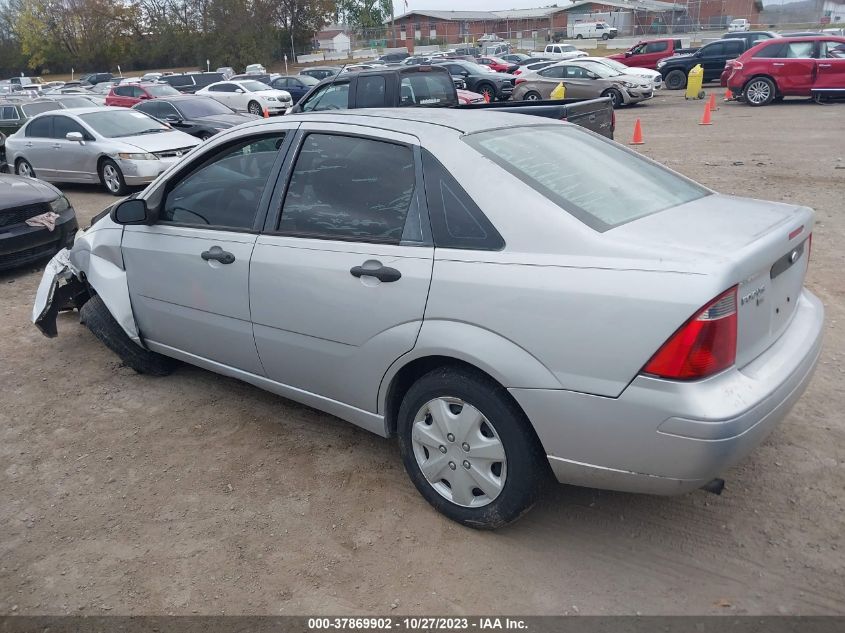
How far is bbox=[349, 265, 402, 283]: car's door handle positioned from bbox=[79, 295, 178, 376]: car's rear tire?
2.24 m

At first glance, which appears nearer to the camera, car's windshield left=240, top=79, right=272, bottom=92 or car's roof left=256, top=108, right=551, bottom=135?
car's roof left=256, top=108, right=551, bottom=135

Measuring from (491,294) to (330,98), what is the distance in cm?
945

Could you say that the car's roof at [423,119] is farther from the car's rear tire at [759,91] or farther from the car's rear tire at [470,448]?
the car's rear tire at [759,91]

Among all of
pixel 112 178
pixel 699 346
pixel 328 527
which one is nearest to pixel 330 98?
pixel 112 178

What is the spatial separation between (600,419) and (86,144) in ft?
38.6

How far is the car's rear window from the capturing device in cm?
288

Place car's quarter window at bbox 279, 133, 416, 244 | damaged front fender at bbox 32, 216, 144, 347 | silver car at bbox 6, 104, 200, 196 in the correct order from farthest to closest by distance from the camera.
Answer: silver car at bbox 6, 104, 200, 196, damaged front fender at bbox 32, 216, 144, 347, car's quarter window at bbox 279, 133, 416, 244

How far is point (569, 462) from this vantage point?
266cm

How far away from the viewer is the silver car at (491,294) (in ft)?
7.95

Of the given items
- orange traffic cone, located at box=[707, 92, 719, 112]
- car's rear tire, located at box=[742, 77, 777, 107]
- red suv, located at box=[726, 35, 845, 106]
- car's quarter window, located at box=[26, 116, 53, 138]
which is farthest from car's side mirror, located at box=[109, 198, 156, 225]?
car's rear tire, located at box=[742, 77, 777, 107]

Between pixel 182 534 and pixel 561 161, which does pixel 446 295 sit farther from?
pixel 182 534

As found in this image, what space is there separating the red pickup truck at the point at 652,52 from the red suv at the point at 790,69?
37.9 feet

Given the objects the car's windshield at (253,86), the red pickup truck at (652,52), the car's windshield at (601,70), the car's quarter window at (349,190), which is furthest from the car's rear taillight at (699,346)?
the red pickup truck at (652,52)

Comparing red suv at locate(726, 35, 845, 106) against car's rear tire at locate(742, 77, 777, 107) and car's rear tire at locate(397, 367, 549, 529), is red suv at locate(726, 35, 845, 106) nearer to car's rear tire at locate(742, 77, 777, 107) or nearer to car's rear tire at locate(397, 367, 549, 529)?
car's rear tire at locate(742, 77, 777, 107)
